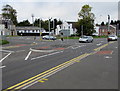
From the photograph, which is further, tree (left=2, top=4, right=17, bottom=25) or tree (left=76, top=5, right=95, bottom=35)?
tree (left=2, top=4, right=17, bottom=25)

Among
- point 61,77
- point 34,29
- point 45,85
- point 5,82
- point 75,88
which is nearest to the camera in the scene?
point 75,88

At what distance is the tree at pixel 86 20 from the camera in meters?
59.2

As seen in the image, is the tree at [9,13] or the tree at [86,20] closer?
the tree at [86,20]

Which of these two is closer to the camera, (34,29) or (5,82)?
(5,82)

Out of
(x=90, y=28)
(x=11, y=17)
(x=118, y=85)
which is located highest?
(x=11, y=17)

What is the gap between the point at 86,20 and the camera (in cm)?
6000

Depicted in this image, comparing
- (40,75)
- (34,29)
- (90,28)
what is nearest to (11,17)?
(34,29)

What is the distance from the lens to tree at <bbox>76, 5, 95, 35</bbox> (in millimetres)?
59250

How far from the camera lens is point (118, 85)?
6.58 meters

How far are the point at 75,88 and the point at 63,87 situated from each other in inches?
18.9

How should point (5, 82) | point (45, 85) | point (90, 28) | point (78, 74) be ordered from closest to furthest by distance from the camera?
point (45, 85), point (5, 82), point (78, 74), point (90, 28)

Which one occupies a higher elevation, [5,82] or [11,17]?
[11,17]

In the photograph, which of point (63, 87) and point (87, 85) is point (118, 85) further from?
point (63, 87)

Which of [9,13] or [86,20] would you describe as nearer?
[86,20]
